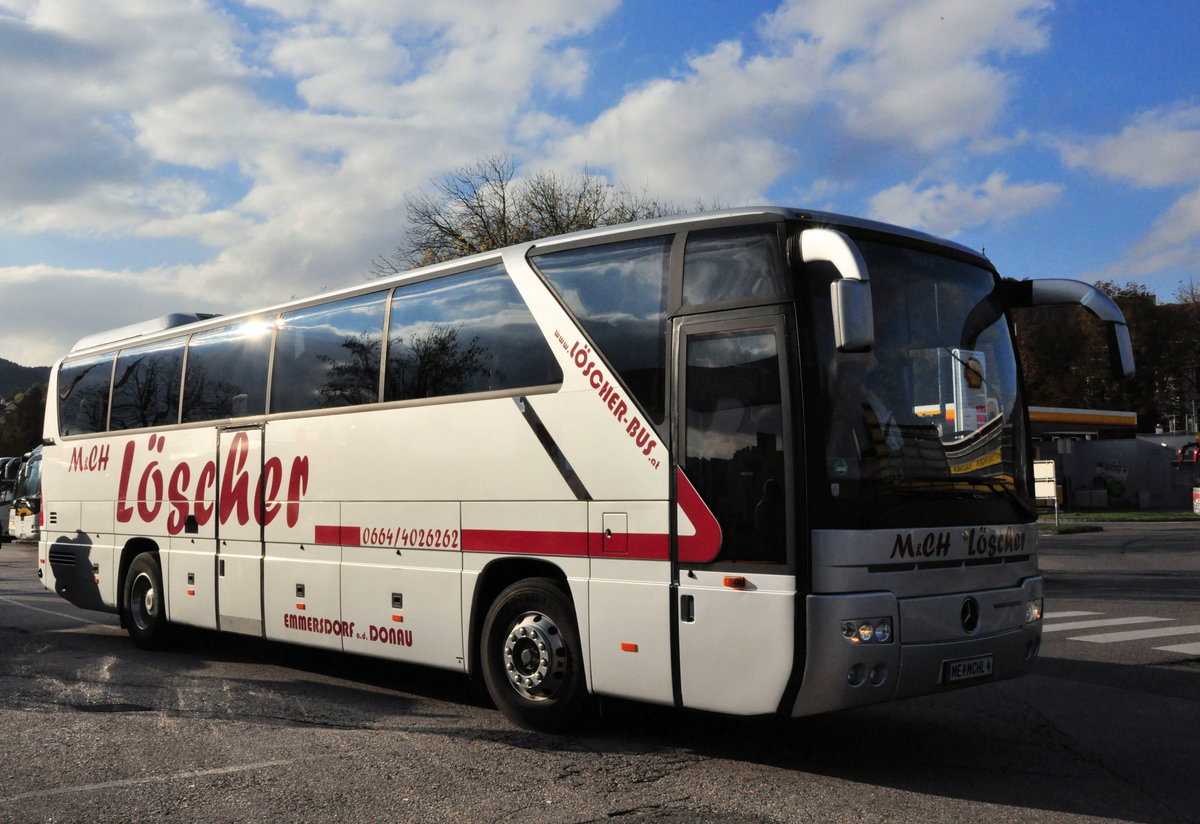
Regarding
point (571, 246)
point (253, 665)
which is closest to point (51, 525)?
point (253, 665)

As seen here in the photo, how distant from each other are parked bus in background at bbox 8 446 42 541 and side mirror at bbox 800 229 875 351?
3244 centimetres

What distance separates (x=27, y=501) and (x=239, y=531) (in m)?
28.6

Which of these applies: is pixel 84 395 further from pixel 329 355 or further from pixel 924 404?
pixel 924 404

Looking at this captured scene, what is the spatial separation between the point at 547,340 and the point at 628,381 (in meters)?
0.89

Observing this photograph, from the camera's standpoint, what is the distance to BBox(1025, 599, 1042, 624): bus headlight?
7383 millimetres

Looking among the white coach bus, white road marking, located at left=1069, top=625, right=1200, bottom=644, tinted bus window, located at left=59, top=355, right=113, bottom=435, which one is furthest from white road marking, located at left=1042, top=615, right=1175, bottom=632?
tinted bus window, located at left=59, top=355, right=113, bottom=435

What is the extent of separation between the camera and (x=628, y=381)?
24.1 feet

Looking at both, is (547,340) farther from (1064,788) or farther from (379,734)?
(1064,788)

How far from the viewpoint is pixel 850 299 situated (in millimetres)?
6012

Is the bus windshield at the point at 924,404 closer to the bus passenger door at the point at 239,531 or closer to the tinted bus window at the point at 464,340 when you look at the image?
the tinted bus window at the point at 464,340

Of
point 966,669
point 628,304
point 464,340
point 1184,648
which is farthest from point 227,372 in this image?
point 1184,648

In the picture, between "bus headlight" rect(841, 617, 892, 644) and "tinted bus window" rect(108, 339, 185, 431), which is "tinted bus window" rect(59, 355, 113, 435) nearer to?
"tinted bus window" rect(108, 339, 185, 431)

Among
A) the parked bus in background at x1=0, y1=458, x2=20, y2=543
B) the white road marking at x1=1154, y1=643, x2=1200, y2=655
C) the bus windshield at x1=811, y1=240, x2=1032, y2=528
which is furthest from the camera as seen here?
the parked bus in background at x1=0, y1=458, x2=20, y2=543

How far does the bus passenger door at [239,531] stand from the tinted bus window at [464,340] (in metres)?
2.44
